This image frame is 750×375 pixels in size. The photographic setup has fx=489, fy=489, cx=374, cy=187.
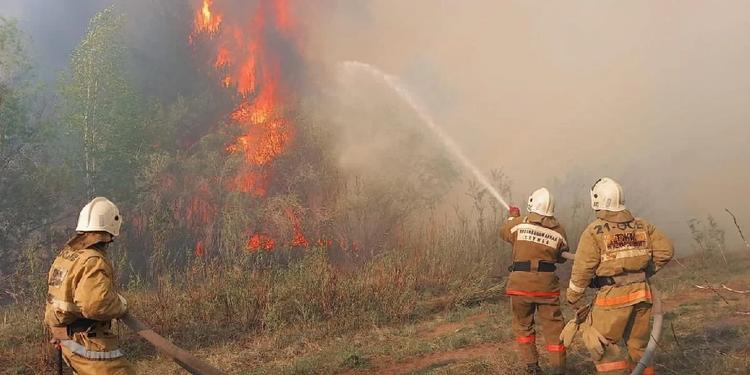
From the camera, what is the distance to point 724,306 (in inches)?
321

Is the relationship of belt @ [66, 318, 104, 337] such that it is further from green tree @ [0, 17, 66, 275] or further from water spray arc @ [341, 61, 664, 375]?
green tree @ [0, 17, 66, 275]

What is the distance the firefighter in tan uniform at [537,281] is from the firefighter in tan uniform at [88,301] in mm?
4004

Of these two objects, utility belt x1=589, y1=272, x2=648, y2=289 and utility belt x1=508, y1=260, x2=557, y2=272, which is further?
utility belt x1=508, y1=260, x2=557, y2=272

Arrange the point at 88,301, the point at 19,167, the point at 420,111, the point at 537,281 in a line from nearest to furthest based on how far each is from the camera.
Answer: the point at 88,301, the point at 537,281, the point at 19,167, the point at 420,111

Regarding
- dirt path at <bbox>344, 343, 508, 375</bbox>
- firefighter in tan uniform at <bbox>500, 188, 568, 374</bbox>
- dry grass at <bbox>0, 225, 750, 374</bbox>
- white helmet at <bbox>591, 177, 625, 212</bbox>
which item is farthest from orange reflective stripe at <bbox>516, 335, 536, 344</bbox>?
white helmet at <bbox>591, 177, 625, 212</bbox>

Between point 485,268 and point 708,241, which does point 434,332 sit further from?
point 708,241

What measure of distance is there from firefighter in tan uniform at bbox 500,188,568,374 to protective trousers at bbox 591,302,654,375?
0.94m

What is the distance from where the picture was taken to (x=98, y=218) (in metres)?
3.73

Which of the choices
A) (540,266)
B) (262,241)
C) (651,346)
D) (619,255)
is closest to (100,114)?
(262,241)

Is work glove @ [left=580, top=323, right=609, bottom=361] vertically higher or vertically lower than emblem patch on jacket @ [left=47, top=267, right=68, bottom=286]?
lower

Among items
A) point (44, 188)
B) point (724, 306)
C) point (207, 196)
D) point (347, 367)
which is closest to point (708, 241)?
point (724, 306)

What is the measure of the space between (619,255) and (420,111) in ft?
52.7

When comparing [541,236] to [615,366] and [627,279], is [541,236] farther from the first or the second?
[615,366]

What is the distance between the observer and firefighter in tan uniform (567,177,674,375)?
437 centimetres
